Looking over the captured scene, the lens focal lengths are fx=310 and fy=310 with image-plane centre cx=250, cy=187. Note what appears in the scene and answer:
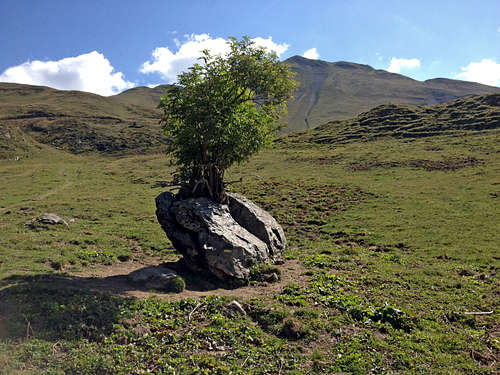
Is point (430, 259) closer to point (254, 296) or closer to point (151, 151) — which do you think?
point (254, 296)

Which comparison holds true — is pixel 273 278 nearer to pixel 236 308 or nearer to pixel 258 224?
pixel 236 308

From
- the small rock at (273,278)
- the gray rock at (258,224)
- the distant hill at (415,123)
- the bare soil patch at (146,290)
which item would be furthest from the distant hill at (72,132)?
the small rock at (273,278)

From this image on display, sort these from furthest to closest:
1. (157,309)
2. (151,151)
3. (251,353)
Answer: (151,151) < (157,309) < (251,353)

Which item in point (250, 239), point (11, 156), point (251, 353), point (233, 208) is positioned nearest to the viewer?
point (251, 353)

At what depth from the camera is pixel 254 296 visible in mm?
14539

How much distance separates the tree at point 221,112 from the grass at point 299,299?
7.11 meters

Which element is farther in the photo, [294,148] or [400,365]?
[294,148]

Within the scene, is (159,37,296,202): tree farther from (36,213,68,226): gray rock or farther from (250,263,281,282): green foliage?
(36,213,68,226): gray rock

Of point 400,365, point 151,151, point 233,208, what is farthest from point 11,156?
point 400,365

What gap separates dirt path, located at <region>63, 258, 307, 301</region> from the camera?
14.1 m

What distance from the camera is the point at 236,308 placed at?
41.3 ft

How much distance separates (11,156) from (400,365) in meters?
120

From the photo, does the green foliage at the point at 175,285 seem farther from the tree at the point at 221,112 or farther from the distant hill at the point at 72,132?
the distant hill at the point at 72,132

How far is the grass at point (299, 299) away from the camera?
959 centimetres
